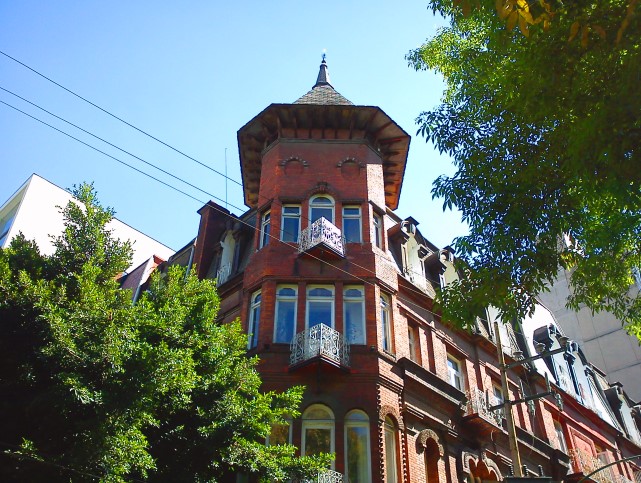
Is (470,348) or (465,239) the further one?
(470,348)

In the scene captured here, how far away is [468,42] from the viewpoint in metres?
13.9

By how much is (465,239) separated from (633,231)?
9.61 feet

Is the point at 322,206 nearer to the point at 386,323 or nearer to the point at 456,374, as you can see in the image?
the point at 386,323

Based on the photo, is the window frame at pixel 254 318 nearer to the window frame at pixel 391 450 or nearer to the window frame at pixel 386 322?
the window frame at pixel 386 322

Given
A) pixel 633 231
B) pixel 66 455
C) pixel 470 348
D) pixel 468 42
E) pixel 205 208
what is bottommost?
pixel 66 455

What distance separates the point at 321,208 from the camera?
19.8 metres

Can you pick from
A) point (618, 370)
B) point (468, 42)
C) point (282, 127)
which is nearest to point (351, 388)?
point (468, 42)

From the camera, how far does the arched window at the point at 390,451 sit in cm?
1477

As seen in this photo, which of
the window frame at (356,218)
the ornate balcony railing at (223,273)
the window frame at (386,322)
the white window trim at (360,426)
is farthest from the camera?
the ornate balcony railing at (223,273)

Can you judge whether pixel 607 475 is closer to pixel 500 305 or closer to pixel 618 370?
pixel 618 370

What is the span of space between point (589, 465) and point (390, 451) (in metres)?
15.1

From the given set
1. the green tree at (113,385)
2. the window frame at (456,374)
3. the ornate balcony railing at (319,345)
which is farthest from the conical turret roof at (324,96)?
the green tree at (113,385)

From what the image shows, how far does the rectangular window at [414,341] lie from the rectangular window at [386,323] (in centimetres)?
120

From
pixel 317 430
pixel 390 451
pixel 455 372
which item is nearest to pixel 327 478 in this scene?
pixel 317 430
